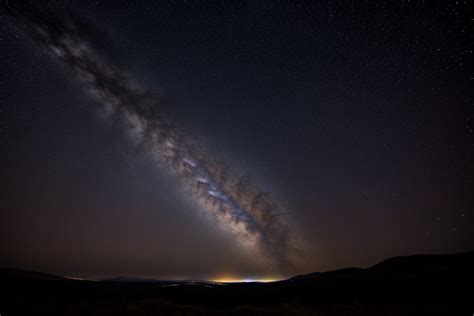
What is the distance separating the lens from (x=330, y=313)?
11.5m

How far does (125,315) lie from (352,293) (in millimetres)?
17686

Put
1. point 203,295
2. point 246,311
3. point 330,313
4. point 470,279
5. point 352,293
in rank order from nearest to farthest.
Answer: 1. point 330,313
2. point 246,311
3. point 470,279
4. point 352,293
5. point 203,295

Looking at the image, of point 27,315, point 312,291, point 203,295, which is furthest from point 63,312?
point 312,291

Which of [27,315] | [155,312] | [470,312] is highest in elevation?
[470,312]

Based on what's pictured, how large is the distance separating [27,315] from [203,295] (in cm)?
1447

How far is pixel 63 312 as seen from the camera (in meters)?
11.7

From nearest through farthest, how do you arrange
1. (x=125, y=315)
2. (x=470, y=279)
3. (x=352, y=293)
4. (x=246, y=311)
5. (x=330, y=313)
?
(x=125, y=315), (x=330, y=313), (x=246, y=311), (x=470, y=279), (x=352, y=293)

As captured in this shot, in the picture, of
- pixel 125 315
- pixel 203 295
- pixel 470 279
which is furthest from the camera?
pixel 203 295

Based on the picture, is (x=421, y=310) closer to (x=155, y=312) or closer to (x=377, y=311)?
(x=377, y=311)

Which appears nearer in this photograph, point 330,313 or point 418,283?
point 330,313

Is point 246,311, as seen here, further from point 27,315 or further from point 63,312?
point 27,315

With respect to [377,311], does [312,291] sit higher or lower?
higher

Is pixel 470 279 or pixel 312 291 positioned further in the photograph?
pixel 312 291

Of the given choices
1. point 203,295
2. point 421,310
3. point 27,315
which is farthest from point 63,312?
point 421,310
